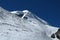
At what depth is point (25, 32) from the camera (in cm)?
1553

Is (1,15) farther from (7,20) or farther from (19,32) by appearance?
(19,32)

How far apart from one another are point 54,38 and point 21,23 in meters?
3.20

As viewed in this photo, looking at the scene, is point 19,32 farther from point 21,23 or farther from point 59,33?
point 59,33

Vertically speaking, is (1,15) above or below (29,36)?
above

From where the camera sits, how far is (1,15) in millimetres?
17641

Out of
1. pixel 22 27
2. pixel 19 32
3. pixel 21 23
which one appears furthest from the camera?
pixel 21 23

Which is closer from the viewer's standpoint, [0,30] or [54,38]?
[0,30]

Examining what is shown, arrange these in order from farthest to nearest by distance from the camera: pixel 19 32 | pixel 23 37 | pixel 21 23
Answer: pixel 21 23 → pixel 19 32 → pixel 23 37

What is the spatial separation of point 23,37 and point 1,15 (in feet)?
14.3

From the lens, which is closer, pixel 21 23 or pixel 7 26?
pixel 7 26

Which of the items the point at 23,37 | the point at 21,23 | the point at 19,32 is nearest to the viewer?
the point at 23,37

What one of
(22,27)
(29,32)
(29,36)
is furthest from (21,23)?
(29,36)

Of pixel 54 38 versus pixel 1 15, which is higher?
pixel 1 15

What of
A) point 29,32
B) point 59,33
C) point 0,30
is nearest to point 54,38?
point 59,33
